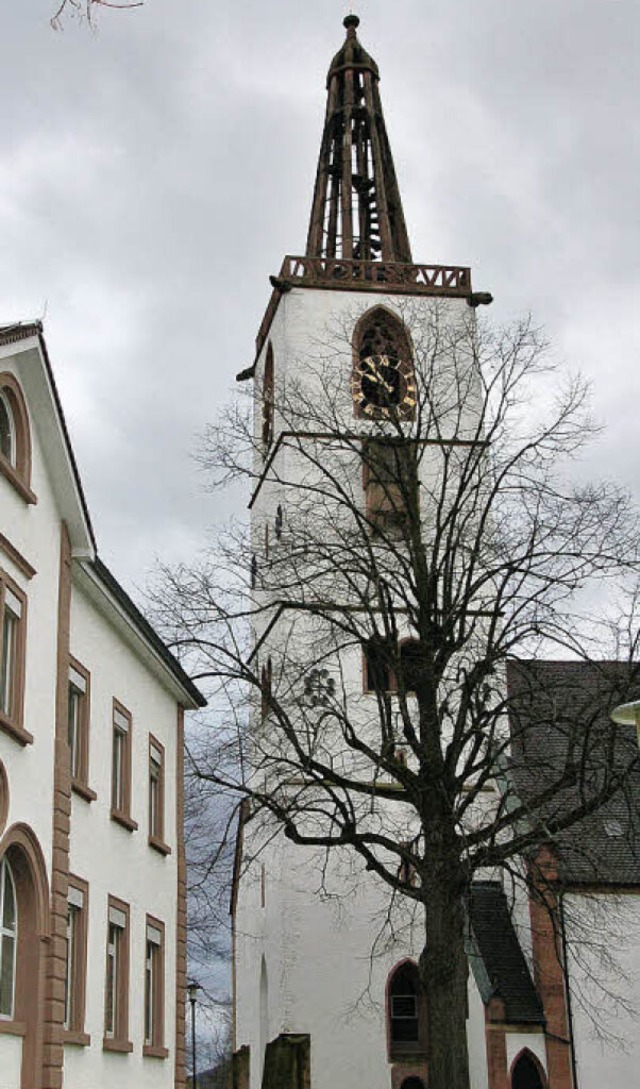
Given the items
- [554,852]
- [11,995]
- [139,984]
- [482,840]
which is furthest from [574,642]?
[11,995]

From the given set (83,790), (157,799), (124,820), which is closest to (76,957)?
(83,790)

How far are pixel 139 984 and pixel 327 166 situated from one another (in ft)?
88.6

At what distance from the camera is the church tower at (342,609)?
22.9 meters

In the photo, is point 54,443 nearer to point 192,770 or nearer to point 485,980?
point 192,770

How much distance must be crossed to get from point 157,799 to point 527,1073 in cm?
1158

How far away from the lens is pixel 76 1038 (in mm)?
16500

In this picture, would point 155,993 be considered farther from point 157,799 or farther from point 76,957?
point 76,957

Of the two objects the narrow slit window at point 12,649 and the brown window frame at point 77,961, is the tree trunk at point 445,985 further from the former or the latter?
the narrow slit window at point 12,649

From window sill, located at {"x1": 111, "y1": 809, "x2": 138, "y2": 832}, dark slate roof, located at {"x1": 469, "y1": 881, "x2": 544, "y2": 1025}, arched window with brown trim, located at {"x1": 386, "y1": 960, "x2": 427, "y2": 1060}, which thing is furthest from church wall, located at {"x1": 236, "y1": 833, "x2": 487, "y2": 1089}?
window sill, located at {"x1": 111, "y1": 809, "x2": 138, "y2": 832}

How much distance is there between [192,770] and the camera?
22469 mm

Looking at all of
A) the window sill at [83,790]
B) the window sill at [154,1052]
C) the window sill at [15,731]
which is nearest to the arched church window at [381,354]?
the window sill at [154,1052]

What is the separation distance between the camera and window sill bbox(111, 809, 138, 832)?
63.5ft

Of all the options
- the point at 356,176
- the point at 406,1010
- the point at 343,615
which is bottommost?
the point at 406,1010

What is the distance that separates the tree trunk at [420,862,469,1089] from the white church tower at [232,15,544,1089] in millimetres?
925
